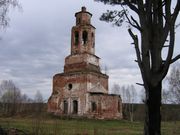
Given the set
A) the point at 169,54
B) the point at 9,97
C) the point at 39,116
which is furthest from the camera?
the point at 9,97

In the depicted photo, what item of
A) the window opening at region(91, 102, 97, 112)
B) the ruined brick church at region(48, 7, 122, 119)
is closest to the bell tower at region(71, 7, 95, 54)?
the ruined brick church at region(48, 7, 122, 119)

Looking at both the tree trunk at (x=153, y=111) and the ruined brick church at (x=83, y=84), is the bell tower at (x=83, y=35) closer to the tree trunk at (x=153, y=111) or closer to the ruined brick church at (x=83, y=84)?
the ruined brick church at (x=83, y=84)

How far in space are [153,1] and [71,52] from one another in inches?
1037

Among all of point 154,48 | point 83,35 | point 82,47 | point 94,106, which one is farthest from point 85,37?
point 154,48

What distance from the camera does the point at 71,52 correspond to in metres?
33.3

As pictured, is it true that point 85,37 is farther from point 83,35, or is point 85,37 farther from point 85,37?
point 83,35

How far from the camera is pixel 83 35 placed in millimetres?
33406

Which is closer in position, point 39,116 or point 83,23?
point 39,116

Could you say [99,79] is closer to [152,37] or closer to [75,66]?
[75,66]

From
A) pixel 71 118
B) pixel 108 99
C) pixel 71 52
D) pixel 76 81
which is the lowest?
pixel 71 118

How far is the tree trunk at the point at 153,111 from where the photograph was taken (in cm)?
701

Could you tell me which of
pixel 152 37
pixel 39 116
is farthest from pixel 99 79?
pixel 152 37

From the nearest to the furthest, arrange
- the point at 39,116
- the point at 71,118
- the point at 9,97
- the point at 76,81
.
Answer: the point at 39,116 < the point at 71,118 < the point at 76,81 < the point at 9,97

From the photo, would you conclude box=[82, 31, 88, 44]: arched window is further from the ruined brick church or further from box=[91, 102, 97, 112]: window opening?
box=[91, 102, 97, 112]: window opening
